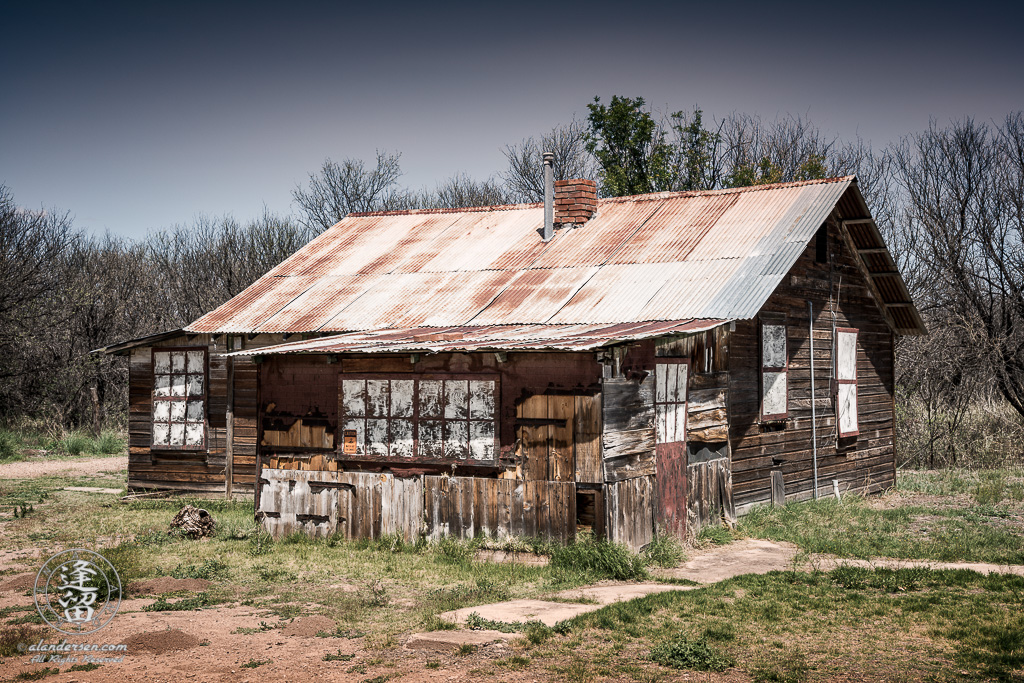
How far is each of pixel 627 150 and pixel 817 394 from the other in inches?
645

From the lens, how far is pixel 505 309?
14180mm

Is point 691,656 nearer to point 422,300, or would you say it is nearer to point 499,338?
point 499,338

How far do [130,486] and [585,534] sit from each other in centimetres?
1011

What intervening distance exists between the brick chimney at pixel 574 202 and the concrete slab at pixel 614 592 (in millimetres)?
9359

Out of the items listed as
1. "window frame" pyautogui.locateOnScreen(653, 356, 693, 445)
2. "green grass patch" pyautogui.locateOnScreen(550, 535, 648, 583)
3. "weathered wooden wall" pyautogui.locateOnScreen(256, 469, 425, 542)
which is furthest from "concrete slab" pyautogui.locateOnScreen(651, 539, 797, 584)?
"weathered wooden wall" pyautogui.locateOnScreen(256, 469, 425, 542)

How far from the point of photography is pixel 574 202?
57.5 feet

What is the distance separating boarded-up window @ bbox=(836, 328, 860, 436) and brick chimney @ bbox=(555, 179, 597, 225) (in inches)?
201

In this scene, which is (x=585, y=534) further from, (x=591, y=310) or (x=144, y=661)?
(x=144, y=661)

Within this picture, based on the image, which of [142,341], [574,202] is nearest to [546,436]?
[574,202]

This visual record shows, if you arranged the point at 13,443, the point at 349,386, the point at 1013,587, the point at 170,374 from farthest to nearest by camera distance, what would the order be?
the point at 13,443 < the point at 170,374 < the point at 349,386 < the point at 1013,587

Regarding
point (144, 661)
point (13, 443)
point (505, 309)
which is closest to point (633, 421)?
point (505, 309)

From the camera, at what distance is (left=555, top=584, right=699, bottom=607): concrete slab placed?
28.9ft
